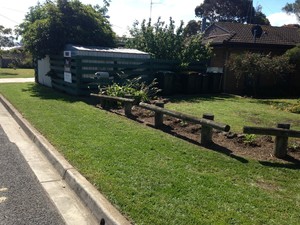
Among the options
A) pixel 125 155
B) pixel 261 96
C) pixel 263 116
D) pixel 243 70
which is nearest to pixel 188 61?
pixel 243 70

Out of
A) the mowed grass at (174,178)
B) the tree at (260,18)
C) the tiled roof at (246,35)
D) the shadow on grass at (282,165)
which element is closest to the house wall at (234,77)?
the tiled roof at (246,35)

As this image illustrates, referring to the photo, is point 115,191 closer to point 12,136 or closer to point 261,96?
point 12,136

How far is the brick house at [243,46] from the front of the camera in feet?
59.2

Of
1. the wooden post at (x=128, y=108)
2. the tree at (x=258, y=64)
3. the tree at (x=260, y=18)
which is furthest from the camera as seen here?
the tree at (x=260, y=18)

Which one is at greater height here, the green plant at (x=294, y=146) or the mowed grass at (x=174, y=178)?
the green plant at (x=294, y=146)

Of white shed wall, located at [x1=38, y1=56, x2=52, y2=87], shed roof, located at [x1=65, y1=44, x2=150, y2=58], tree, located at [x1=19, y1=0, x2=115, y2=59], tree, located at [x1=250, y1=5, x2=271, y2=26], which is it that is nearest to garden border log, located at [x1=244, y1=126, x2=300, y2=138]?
shed roof, located at [x1=65, y1=44, x2=150, y2=58]

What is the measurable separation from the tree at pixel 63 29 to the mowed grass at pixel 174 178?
8826 millimetres

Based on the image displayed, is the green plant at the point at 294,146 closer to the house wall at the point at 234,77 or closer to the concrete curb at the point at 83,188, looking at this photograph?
the concrete curb at the point at 83,188

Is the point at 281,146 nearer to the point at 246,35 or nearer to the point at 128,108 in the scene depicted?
the point at 128,108

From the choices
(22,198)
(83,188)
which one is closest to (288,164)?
(83,188)

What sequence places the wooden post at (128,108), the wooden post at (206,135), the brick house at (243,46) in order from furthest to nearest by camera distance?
the brick house at (243,46) < the wooden post at (128,108) < the wooden post at (206,135)

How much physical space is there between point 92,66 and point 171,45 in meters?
5.44

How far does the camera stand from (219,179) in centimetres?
477

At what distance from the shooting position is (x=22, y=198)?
4332 millimetres
